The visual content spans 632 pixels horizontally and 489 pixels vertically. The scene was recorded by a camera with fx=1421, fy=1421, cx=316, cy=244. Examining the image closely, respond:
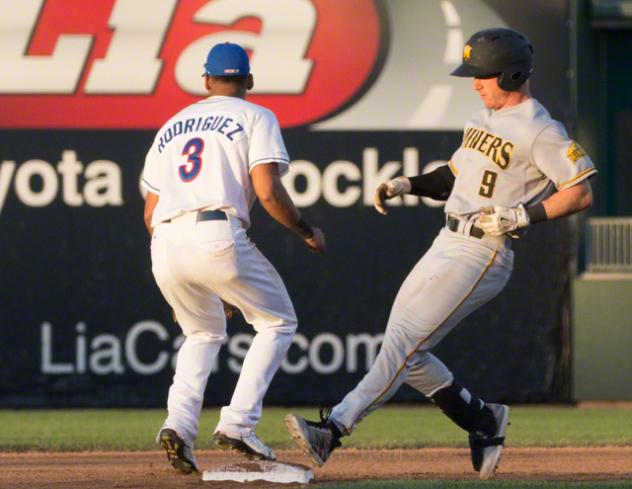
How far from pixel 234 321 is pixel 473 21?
9.99 feet

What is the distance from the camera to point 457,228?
6.05m

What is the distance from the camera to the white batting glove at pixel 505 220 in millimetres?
5816

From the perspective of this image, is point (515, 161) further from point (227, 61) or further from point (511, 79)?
point (227, 61)

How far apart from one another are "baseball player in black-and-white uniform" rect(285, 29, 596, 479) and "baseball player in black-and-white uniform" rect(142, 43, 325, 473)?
0.40m

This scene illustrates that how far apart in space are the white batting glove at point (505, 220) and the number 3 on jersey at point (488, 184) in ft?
0.50

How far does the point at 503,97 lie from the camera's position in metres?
6.09

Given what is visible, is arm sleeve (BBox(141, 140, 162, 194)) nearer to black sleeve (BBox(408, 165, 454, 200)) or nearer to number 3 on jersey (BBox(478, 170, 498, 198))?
black sleeve (BBox(408, 165, 454, 200))

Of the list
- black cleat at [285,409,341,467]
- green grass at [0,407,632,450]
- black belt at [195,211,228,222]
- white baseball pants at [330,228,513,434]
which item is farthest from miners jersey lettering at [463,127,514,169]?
green grass at [0,407,632,450]

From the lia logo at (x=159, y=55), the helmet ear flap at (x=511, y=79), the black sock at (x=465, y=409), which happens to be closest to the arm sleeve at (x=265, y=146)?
the helmet ear flap at (x=511, y=79)

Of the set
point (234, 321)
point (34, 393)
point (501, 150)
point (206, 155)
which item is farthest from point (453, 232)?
point (34, 393)

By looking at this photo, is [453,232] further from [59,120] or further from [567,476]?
[59,120]

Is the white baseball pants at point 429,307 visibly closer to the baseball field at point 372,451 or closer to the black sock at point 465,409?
the black sock at point 465,409

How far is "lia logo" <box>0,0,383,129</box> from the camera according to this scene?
36.7 ft

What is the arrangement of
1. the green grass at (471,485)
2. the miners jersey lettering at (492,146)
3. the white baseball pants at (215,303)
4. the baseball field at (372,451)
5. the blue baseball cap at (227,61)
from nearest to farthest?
1. the green grass at (471,485)
2. the white baseball pants at (215,303)
3. the miners jersey lettering at (492,146)
4. the blue baseball cap at (227,61)
5. the baseball field at (372,451)
